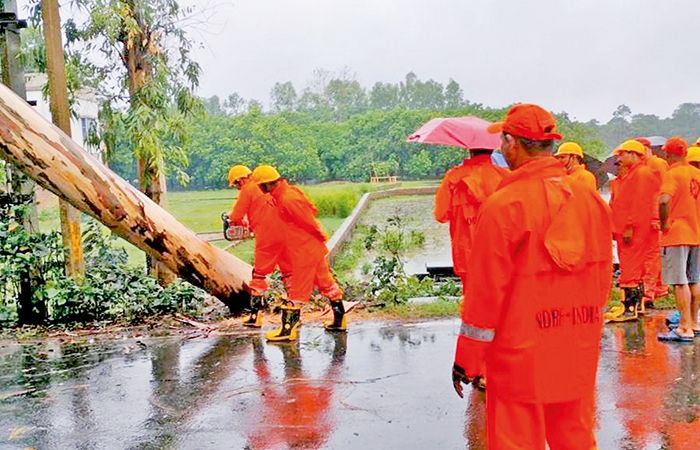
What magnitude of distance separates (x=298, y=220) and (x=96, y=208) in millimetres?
2090

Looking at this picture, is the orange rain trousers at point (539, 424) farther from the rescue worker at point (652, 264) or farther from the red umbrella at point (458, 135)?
the rescue worker at point (652, 264)

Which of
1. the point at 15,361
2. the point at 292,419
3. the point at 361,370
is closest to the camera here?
the point at 292,419

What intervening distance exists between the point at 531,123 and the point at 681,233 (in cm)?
379

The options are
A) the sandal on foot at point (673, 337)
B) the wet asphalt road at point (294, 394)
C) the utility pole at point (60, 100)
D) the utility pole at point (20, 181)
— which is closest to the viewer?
the wet asphalt road at point (294, 394)

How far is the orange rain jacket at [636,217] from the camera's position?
6.74 m

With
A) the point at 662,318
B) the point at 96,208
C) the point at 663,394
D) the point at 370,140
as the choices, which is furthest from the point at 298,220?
the point at 370,140

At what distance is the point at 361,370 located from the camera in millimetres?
5633

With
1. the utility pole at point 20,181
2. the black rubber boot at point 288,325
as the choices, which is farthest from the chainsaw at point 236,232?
the utility pole at point 20,181

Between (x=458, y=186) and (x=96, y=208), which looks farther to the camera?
(x=96, y=208)

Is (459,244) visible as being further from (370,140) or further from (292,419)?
(370,140)

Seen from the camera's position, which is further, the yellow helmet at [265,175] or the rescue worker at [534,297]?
the yellow helmet at [265,175]

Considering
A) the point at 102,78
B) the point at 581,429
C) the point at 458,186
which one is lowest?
the point at 581,429

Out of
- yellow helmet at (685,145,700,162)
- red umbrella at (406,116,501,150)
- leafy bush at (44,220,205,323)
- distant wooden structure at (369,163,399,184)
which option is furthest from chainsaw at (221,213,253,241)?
distant wooden structure at (369,163,399,184)

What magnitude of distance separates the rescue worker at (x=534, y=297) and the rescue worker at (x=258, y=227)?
400 cm
